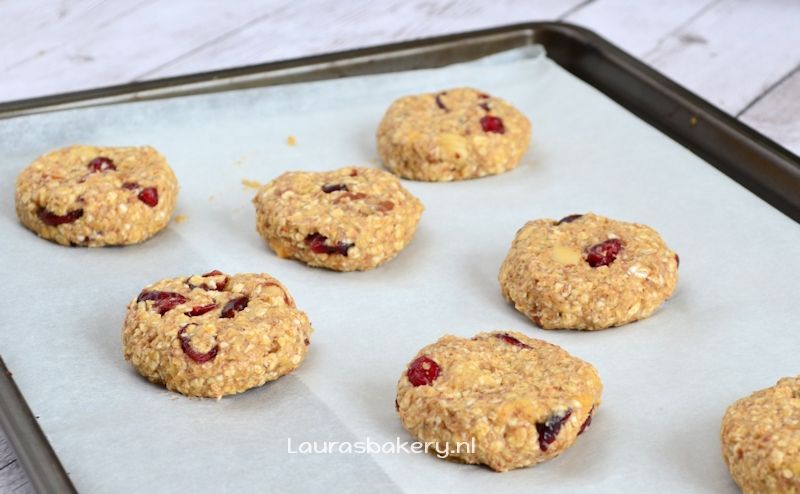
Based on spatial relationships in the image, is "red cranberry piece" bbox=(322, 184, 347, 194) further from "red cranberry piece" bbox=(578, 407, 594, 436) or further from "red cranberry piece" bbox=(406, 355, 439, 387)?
"red cranberry piece" bbox=(578, 407, 594, 436)

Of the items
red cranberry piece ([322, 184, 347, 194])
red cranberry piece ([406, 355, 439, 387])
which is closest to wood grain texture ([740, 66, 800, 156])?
red cranberry piece ([322, 184, 347, 194])

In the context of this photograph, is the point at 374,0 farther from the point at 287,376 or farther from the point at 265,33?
the point at 287,376

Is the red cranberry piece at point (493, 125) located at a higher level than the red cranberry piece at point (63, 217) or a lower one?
lower

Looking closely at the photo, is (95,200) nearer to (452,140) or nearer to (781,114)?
(452,140)

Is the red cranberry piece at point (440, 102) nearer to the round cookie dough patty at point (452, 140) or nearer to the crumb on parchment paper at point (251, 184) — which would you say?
the round cookie dough patty at point (452, 140)

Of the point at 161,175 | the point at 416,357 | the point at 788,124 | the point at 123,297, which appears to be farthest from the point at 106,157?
the point at 788,124

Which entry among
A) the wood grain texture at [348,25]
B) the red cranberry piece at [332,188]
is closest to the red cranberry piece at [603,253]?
the red cranberry piece at [332,188]
